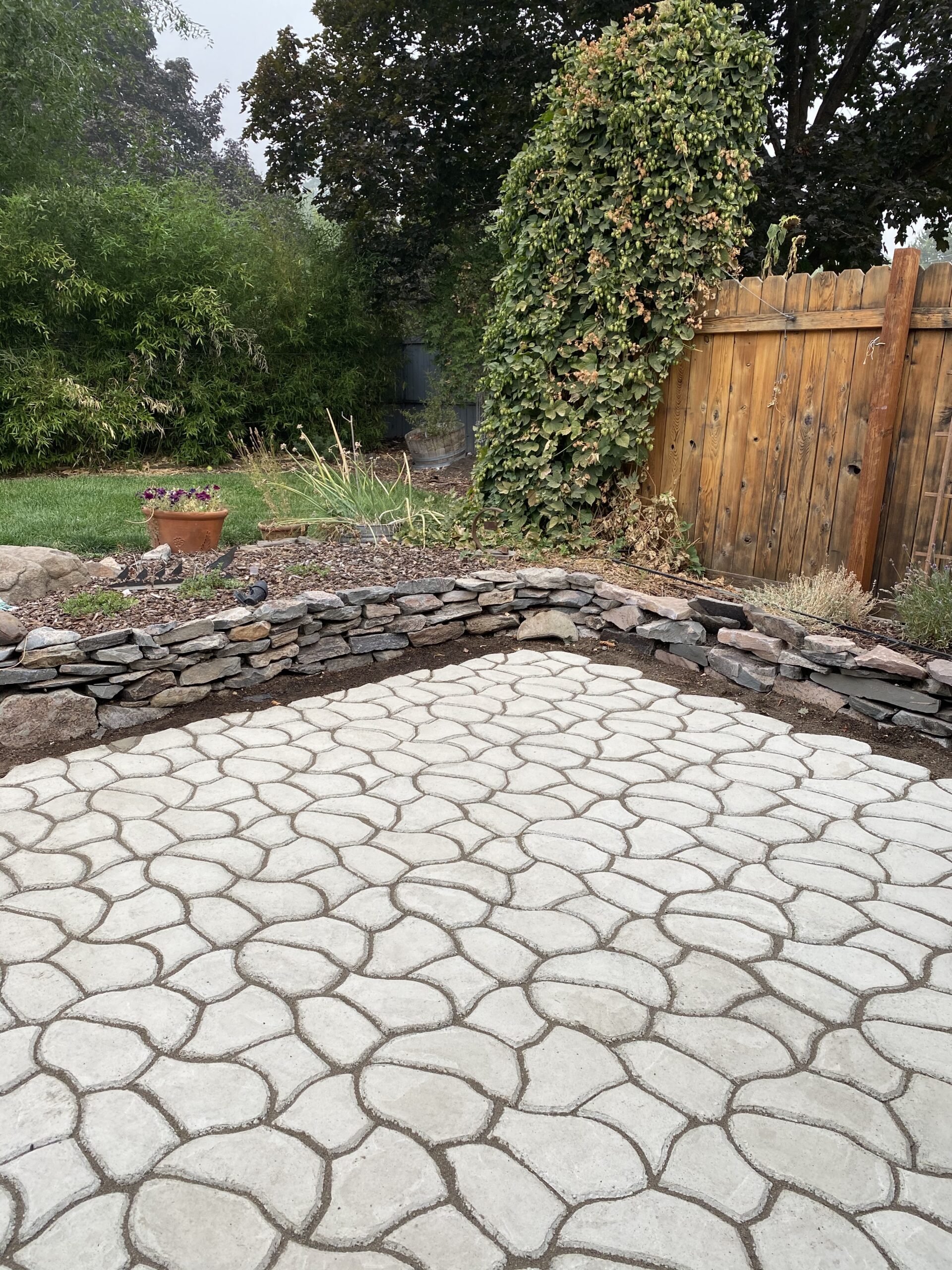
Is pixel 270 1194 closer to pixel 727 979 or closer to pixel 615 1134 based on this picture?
pixel 615 1134

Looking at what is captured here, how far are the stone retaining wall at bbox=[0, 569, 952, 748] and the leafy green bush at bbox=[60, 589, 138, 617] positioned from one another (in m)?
0.29

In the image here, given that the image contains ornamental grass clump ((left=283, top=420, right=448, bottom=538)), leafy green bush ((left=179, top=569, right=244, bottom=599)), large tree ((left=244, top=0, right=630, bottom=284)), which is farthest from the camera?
large tree ((left=244, top=0, right=630, bottom=284))

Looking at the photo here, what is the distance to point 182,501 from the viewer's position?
536 cm

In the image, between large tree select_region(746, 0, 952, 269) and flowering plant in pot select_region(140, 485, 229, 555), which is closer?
flowering plant in pot select_region(140, 485, 229, 555)

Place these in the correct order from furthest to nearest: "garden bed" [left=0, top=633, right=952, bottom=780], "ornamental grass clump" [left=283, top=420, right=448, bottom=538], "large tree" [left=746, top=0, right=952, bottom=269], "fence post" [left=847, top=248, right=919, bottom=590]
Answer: "large tree" [left=746, top=0, right=952, bottom=269], "ornamental grass clump" [left=283, top=420, right=448, bottom=538], "fence post" [left=847, top=248, right=919, bottom=590], "garden bed" [left=0, top=633, right=952, bottom=780]

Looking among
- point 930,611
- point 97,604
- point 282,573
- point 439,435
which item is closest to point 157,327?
point 439,435

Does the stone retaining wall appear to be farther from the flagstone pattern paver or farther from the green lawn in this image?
the green lawn

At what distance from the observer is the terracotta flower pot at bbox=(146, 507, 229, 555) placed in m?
5.12

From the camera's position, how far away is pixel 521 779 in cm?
327

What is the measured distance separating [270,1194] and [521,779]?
1.82 meters

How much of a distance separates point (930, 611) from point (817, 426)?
1.25m

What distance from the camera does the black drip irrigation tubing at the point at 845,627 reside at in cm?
383

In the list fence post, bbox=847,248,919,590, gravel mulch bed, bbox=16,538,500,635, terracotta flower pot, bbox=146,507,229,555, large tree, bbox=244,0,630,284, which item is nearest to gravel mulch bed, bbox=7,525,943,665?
gravel mulch bed, bbox=16,538,500,635

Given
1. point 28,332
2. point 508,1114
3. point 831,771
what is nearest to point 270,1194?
point 508,1114
